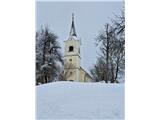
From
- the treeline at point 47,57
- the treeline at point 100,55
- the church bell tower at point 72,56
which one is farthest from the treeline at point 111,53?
the treeline at point 47,57

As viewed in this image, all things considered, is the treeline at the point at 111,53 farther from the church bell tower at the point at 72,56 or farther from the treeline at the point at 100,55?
the church bell tower at the point at 72,56

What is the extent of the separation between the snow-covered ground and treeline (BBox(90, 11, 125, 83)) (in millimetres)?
78

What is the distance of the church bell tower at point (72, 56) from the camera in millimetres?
3459

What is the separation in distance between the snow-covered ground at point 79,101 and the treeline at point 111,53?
78mm

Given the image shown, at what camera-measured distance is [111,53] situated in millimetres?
3518

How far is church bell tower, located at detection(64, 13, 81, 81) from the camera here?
3.46 meters

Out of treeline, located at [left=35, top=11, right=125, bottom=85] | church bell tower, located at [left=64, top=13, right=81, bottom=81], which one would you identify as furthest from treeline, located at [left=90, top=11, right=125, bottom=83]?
church bell tower, located at [left=64, top=13, right=81, bottom=81]

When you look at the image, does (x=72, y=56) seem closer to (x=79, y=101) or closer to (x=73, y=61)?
(x=73, y=61)

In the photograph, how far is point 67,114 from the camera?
11.2ft

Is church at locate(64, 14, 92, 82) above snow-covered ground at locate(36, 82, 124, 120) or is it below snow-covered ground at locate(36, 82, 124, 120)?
above

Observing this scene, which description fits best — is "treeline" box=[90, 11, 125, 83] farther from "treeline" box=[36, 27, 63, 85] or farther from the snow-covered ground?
"treeline" box=[36, 27, 63, 85]
